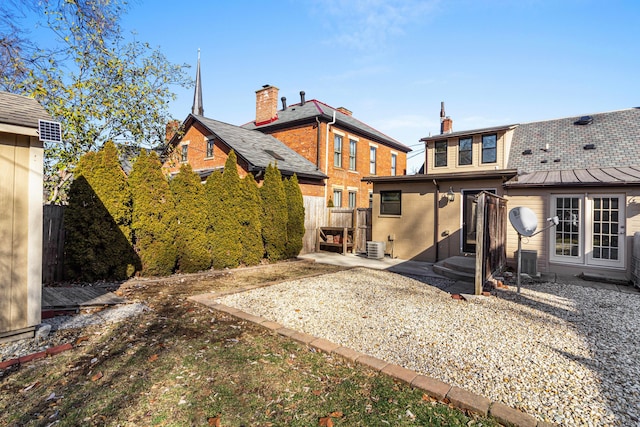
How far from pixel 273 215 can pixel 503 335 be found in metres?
7.56

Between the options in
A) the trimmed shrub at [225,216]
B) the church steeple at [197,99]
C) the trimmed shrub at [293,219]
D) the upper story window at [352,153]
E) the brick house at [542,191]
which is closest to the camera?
the brick house at [542,191]

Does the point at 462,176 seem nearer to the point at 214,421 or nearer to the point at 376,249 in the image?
the point at 376,249

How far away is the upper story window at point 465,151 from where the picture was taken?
1257cm

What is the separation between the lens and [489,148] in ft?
39.8

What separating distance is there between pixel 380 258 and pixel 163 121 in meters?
9.78

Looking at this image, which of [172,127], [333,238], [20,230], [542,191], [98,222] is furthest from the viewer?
[333,238]

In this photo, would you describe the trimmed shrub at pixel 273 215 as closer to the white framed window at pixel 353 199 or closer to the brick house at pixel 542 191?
the brick house at pixel 542 191

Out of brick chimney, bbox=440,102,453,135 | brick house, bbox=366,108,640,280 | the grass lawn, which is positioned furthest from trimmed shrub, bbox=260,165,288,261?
brick chimney, bbox=440,102,453,135

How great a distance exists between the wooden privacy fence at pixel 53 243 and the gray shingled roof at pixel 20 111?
3.12 m

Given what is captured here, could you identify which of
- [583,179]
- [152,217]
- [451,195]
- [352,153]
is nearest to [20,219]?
[152,217]

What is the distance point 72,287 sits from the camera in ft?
20.0

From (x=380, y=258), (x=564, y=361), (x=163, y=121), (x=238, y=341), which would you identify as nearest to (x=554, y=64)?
(x=380, y=258)

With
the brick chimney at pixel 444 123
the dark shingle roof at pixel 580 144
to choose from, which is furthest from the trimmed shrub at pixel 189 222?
the brick chimney at pixel 444 123

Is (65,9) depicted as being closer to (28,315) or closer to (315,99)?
(28,315)
